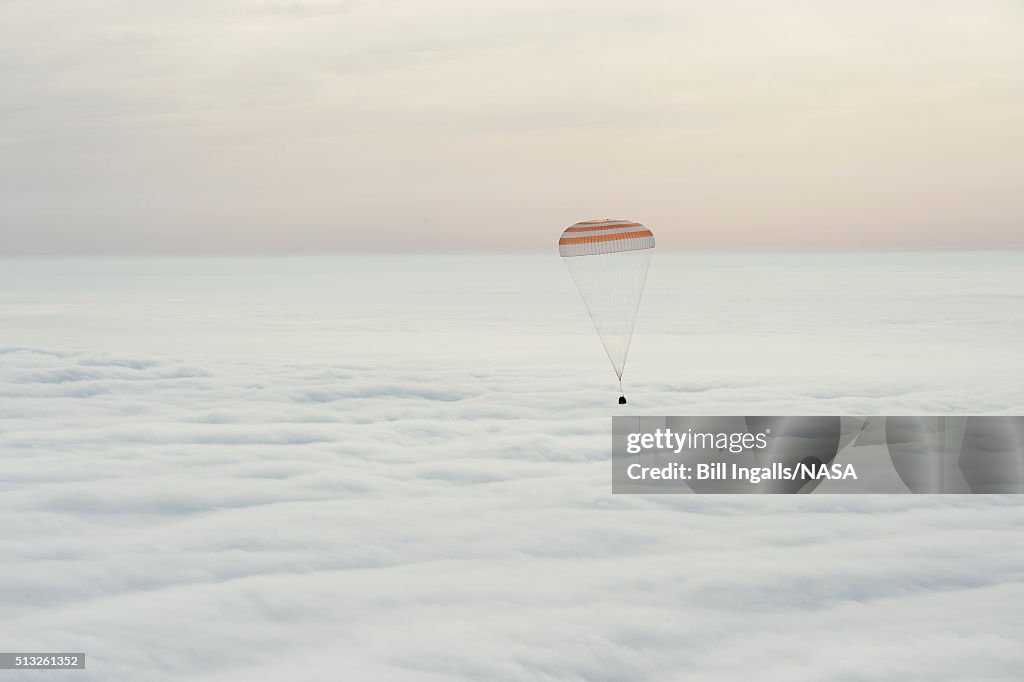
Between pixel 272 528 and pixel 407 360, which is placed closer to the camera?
pixel 272 528

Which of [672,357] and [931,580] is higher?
[672,357]

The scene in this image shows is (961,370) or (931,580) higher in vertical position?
(961,370)

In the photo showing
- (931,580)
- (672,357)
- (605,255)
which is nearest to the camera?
(605,255)

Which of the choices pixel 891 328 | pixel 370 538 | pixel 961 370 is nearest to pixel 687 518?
pixel 370 538

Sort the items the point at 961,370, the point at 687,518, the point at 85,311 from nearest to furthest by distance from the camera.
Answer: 1. the point at 687,518
2. the point at 961,370
3. the point at 85,311

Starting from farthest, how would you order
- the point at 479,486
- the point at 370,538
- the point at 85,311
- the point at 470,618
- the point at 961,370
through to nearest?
the point at 85,311 < the point at 961,370 < the point at 479,486 < the point at 370,538 < the point at 470,618

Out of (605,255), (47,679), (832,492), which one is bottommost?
(47,679)

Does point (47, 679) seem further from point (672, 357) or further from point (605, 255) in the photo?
point (672, 357)

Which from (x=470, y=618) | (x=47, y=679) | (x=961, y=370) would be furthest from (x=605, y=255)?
(x=961, y=370)

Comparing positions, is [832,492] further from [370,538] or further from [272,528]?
[272,528]
